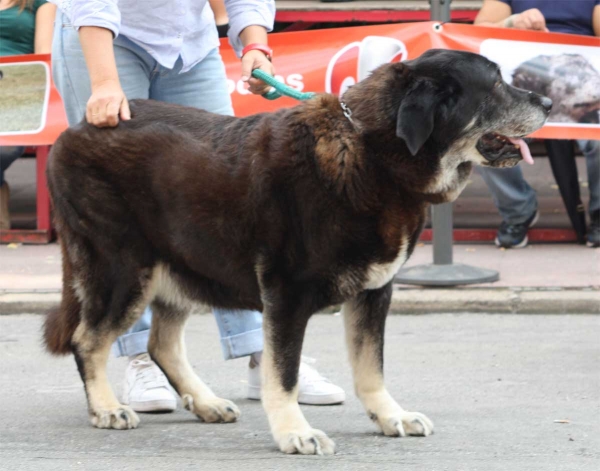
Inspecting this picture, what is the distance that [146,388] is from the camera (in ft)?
15.5

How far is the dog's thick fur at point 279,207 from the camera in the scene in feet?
12.7

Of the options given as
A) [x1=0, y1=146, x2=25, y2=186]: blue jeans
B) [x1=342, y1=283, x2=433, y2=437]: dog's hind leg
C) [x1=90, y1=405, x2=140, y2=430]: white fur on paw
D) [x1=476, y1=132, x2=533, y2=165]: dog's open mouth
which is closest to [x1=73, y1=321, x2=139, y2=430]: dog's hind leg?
[x1=90, y1=405, x2=140, y2=430]: white fur on paw

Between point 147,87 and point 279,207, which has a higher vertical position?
point 147,87

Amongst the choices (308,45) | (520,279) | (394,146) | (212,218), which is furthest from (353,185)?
(308,45)

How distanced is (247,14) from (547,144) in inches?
162

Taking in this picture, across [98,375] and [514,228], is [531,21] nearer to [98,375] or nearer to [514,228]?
[514,228]

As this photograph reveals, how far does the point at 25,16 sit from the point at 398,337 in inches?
161

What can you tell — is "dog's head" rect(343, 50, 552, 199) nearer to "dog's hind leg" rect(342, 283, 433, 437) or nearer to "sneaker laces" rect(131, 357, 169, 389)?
"dog's hind leg" rect(342, 283, 433, 437)

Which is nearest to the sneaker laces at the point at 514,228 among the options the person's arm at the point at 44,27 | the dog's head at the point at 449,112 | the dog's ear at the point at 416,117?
the person's arm at the point at 44,27

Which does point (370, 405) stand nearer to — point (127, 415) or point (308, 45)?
point (127, 415)

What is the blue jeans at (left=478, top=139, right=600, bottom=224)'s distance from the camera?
26.6 feet

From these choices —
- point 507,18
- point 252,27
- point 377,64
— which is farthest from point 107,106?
point 507,18

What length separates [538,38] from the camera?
7.40 meters

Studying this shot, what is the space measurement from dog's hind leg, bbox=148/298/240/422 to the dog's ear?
51.8 inches
